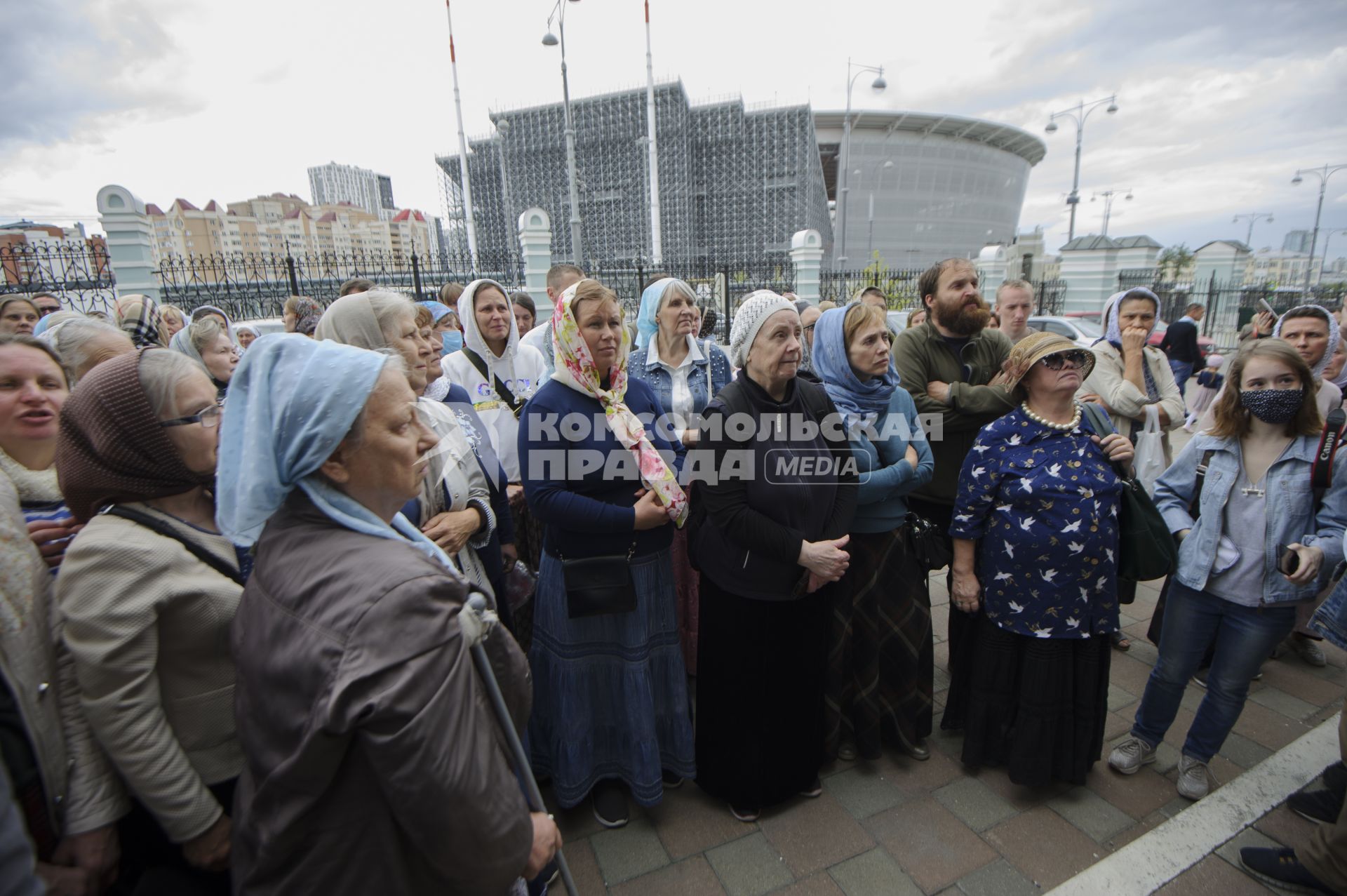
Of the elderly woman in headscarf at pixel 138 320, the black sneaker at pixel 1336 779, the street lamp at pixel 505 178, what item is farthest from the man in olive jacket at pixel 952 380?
the street lamp at pixel 505 178

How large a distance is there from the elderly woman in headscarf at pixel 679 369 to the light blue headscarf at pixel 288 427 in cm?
222

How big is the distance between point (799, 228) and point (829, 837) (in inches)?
1877

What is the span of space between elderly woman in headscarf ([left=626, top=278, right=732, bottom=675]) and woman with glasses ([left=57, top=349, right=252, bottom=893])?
7.06 ft

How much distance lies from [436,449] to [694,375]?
1.75 m

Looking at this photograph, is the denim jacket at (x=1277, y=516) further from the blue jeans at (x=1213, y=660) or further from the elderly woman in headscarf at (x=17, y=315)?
the elderly woman in headscarf at (x=17, y=315)

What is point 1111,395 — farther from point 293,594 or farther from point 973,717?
point 293,594

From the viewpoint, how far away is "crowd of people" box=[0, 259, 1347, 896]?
3.67 feet

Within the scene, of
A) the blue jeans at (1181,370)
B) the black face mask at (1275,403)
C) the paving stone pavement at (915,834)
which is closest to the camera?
the paving stone pavement at (915,834)

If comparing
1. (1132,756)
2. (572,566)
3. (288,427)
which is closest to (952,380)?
(1132,756)

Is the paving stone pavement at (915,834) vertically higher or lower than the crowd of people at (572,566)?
lower

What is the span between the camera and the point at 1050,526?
242cm

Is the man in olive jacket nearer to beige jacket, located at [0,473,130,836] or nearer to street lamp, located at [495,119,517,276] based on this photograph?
beige jacket, located at [0,473,130,836]

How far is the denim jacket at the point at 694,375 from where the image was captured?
3.47m

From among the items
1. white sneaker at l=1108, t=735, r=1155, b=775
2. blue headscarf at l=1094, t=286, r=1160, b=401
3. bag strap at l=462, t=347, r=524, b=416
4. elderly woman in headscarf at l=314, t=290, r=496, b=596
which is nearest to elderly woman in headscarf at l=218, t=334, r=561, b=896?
elderly woman in headscarf at l=314, t=290, r=496, b=596
